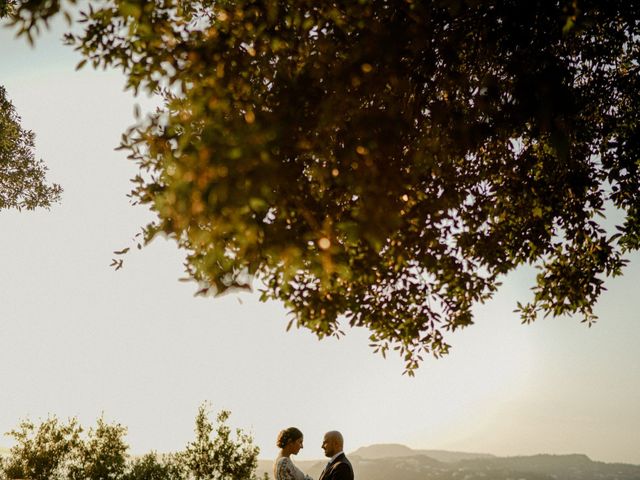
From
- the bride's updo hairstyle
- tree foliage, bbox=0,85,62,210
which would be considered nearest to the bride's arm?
the bride's updo hairstyle

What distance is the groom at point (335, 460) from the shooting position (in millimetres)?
7527

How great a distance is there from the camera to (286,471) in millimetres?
8117

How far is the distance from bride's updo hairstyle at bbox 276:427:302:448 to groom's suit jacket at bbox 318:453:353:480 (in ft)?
3.50

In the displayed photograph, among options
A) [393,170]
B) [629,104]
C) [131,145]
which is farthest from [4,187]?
[629,104]

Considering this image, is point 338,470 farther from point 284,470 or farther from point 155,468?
point 155,468

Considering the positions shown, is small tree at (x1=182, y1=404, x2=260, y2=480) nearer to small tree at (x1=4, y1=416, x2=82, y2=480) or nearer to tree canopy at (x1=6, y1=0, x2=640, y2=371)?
small tree at (x1=4, y1=416, x2=82, y2=480)

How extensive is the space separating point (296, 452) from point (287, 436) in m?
0.38

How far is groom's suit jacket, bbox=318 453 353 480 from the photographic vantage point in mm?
7484

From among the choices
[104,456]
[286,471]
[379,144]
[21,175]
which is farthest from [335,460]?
[104,456]

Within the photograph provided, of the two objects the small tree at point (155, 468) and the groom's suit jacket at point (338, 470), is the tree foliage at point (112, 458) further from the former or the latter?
the groom's suit jacket at point (338, 470)

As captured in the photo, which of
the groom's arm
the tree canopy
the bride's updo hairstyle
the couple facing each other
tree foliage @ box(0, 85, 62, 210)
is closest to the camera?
the tree canopy

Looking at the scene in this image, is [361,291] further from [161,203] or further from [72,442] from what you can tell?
[72,442]

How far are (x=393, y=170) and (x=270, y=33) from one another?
8.95 ft

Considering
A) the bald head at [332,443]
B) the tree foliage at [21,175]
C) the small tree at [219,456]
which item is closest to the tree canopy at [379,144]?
the bald head at [332,443]
